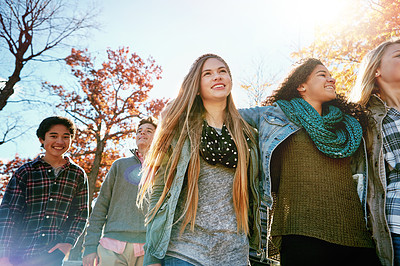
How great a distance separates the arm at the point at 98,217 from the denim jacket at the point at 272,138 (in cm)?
212

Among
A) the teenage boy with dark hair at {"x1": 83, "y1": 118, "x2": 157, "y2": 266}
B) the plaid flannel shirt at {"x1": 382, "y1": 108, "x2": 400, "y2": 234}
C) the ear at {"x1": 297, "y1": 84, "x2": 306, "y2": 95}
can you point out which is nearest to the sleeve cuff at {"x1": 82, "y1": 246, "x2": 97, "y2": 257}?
the teenage boy with dark hair at {"x1": 83, "y1": 118, "x2": 157, "y2": 266}

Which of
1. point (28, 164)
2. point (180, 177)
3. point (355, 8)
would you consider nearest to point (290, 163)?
point (180, 177)

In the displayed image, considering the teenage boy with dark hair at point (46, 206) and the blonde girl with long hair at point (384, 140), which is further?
the teenage boy with dark hair at point (46, 206)

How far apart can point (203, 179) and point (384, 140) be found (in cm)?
160

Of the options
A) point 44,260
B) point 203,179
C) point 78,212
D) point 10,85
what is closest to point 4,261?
point 44,260

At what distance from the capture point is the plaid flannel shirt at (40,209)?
298cm

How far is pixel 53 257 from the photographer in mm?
3057

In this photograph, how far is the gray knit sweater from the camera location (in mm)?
3613

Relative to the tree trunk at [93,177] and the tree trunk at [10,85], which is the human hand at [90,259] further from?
the tree trunk at [93,177]

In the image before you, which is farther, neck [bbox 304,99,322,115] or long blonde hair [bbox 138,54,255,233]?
neck [bbox 304,99,322,115]

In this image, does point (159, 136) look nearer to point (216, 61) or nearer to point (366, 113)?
point (216, 61)

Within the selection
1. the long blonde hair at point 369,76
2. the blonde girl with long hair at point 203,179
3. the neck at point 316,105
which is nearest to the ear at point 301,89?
the neck at point 316,105

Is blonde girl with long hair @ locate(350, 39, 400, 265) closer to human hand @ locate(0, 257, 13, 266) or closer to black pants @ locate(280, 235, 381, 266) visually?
black pants @ locate(280, 235, 381, 266)

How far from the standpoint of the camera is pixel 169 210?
2.15 meters
